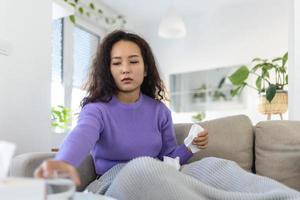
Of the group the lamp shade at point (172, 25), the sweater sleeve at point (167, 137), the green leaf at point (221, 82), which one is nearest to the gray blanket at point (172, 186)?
the sweater sleeve at point (167, 137)

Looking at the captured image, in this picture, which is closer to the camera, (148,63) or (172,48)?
(148,63)

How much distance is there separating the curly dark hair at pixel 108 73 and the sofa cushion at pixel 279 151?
440mm

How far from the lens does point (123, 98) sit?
1.14 m

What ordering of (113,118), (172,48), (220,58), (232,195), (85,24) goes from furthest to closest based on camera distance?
(172,48) → (220,58) → (85,24) → (113,118) → (232,195)

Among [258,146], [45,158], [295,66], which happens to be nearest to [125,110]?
[45,158]

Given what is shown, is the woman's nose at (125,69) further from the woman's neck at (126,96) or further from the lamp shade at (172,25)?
the lamp shade at (172,25)

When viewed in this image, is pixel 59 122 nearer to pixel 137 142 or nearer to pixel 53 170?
pixel 137 142

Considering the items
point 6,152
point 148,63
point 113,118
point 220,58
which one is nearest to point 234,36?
point 220,58

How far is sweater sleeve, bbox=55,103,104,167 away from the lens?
54cm

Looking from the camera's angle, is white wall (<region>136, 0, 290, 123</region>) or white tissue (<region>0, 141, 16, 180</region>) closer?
white tissue (<region>0, 141, 16, 180</region>)

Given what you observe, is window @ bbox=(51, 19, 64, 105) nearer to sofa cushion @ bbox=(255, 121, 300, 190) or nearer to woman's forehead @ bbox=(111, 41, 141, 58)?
woman's forehead @ bbox=(111, 41, 141, 58)

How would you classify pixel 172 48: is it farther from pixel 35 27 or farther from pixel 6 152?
pixel 6 152

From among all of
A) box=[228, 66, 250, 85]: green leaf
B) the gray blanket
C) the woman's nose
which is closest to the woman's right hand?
the gray blanket

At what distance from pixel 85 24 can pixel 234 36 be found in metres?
1.54
